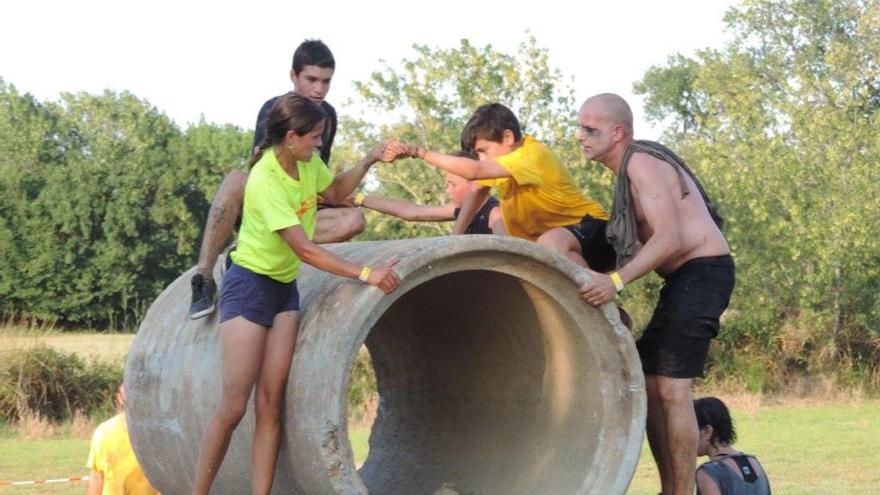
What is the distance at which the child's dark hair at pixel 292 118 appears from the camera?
6.57 m

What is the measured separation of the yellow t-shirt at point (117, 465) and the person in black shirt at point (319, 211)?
2.16m

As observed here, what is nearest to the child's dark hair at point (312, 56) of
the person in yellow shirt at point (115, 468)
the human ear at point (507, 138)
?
the human ear at point (507, 138)

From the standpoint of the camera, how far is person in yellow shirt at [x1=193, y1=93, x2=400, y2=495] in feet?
21.0

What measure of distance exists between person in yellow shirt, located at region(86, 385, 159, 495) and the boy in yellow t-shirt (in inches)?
122

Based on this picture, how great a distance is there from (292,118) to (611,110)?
1.77m

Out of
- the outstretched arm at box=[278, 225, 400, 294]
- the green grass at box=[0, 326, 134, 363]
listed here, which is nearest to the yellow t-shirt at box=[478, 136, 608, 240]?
the outstretched arm at box=[278, 225, 400, 294]

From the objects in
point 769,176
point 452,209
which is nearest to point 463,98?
point 769,176

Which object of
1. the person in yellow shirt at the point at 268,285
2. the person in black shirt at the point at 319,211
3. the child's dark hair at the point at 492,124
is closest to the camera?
the person in yellow shirt at the point at 268,285

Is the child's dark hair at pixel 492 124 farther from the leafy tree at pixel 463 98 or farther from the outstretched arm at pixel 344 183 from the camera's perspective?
the leafy tree at pixel 463 98

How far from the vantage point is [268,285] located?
6.57 meters

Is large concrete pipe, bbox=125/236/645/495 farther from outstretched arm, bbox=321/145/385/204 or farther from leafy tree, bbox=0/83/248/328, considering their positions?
leafy tree, bbox=0/83/248/328

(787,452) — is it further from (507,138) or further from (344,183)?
(344,183)

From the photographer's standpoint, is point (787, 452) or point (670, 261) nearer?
point (670, 261)

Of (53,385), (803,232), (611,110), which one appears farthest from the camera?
(803,232)
